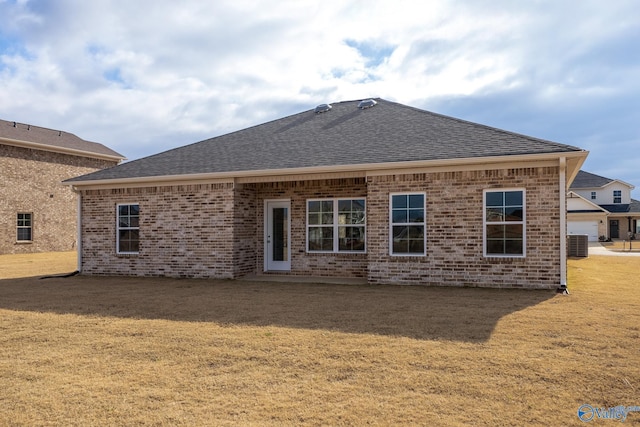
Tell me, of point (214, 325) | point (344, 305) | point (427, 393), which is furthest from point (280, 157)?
point (427, 393)

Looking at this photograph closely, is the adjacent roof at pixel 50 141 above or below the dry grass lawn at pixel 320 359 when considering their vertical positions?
above

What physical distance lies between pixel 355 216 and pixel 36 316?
801 cm

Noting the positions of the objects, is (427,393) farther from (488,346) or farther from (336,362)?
(488,346)

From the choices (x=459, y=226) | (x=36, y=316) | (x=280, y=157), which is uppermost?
(x=280, y=157)

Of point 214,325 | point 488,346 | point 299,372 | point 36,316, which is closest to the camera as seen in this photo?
point 299,372

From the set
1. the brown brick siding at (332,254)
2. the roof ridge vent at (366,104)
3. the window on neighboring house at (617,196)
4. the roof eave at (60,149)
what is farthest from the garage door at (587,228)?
the roof eave at (60,149)

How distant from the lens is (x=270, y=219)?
46.2 ft

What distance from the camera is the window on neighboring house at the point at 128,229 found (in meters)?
14.1

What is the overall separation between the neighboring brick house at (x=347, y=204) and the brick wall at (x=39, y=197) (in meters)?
13.6

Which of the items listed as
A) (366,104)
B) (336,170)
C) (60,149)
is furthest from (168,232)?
(60,149)

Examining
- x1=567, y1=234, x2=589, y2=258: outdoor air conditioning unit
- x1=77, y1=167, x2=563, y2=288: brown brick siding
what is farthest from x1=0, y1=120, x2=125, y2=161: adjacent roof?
x1=567, y1=234, x2=589, y2=258: outdoor air conditioning unit

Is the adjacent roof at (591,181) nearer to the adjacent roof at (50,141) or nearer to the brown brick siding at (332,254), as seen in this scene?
the brown brick siding at (332,254)

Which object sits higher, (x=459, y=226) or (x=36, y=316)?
(x=459, y=226)

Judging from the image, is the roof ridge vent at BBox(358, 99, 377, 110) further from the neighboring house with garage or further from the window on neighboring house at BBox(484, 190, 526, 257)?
the neighboring house with garage
